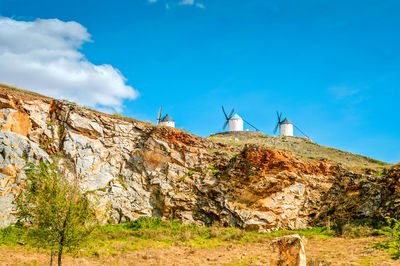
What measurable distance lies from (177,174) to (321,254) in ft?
47.4

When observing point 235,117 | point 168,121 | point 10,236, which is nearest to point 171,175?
point 10,236

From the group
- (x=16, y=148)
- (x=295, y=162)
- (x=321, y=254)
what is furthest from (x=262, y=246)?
(x=16, y=148)

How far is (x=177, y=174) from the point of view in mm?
29484

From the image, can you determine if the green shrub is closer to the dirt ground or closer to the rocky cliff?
the dirt ground

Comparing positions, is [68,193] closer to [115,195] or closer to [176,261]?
[176,261]

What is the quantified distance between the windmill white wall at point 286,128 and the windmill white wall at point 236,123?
29.2 feet

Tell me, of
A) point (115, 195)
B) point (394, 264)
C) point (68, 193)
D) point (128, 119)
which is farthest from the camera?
point (128, 119)

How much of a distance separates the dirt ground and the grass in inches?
36.7

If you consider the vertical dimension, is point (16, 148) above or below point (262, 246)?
above

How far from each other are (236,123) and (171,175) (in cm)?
3801

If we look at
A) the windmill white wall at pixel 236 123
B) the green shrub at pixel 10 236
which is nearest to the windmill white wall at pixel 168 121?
the windmill white wall at pixel 236 123

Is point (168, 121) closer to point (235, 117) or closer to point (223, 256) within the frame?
point (235, 117)

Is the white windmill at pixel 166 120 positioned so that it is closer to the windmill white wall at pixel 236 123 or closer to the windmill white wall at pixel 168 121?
the windmill white wall at pixel 168 121

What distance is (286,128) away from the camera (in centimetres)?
6719
